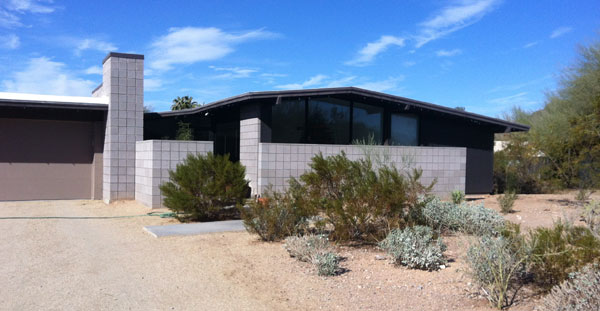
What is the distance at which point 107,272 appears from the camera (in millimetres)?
6820

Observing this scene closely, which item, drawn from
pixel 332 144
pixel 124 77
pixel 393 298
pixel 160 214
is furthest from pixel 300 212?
pixel 124 77

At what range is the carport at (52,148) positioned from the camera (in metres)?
14.7

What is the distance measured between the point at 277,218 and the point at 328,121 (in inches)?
314

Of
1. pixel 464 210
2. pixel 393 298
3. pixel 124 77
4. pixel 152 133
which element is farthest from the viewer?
pixel 152 133

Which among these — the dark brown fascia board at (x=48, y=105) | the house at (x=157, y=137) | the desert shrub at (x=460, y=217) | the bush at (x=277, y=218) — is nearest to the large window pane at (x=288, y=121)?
the house at (x=157, y=137)

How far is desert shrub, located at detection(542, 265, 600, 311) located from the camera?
14.9 feet

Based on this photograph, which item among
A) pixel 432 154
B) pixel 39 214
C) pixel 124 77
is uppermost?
pixel 124 77

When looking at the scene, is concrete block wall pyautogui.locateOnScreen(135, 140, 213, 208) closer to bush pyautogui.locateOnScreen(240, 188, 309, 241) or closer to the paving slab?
the paving slab

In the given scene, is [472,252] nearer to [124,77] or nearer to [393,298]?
[393,298]

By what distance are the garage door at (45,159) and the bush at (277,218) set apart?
354 inches

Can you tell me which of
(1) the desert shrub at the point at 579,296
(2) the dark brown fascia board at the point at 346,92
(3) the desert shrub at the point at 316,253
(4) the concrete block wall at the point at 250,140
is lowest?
(3) the desert shrub at the point at 316,253

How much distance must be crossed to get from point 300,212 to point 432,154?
9159 mm

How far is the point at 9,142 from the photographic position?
14.8m

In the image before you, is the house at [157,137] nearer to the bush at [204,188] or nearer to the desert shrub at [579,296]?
the bush at [204,188]
